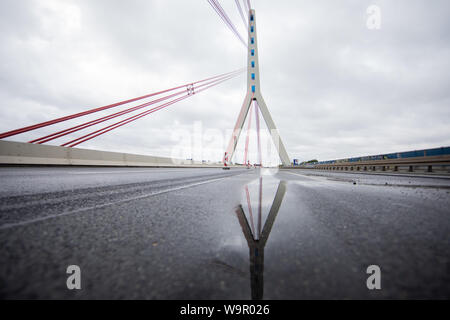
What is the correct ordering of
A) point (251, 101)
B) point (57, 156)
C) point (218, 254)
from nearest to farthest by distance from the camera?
1. point (218, 254)
2. point (57, 156)
3. point (251, 101)

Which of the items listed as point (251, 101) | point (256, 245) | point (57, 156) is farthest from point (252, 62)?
point (256, 245)

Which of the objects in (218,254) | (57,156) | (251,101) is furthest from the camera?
(251,101)

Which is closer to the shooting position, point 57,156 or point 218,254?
point 218,254

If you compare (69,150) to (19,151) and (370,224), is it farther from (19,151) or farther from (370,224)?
(370,224)

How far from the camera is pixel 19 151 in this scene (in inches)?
233

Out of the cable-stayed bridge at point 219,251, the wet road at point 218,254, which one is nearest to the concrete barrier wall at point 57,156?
the cable-stayed bridge at point 219,251

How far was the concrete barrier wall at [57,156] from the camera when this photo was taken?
5695mm

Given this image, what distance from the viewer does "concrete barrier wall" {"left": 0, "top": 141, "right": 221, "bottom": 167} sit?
5695 mm

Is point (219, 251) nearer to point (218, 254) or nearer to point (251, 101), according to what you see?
point (218, 254)

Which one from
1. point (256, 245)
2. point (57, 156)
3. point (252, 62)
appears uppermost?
point (252, 62)

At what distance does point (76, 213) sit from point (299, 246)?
1.34 m

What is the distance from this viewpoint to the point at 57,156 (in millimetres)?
7125

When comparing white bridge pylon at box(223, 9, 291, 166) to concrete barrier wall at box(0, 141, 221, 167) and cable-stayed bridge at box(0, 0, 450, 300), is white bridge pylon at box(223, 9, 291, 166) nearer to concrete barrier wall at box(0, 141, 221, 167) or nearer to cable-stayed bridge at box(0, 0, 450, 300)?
concrete barrier wall at box(0, 141, 221, 167)
